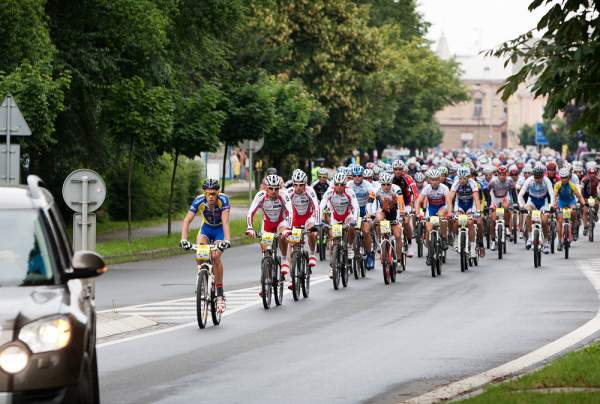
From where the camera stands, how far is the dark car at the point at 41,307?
7.59 meters

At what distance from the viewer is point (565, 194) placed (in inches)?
1249

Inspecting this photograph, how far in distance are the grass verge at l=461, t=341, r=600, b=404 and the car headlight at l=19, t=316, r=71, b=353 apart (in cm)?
341

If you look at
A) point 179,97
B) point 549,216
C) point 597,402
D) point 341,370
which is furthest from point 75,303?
point 179,97

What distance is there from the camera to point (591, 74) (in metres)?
10.3

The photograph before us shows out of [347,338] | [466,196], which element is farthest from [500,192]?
[347,338]

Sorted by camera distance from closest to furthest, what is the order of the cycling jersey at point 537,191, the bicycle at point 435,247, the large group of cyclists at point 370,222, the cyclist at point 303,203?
the large group of cyclists at point 370,222, the cyclist at point 303,203, the bicycle at point 435,247, the cycling jersey at point 537,191

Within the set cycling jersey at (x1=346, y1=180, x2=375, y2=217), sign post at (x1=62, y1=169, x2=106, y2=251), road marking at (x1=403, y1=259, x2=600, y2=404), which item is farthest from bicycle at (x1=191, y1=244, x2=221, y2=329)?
cycling jersey at (x1=346, y1=180, x2=375, y2=217)

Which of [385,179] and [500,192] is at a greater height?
[385,179]

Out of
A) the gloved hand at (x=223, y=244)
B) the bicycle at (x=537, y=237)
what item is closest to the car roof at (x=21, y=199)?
the gloved hand at (x=223, y=244)

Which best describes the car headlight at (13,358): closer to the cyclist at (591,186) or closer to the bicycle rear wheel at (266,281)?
the bicycle rear wheel at (266,281)

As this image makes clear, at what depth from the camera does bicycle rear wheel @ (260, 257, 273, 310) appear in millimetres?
19331

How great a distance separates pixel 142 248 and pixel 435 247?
9036mm

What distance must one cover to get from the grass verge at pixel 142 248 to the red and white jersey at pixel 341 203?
22.2 feet

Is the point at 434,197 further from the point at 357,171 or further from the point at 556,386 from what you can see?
the point at 556,386
